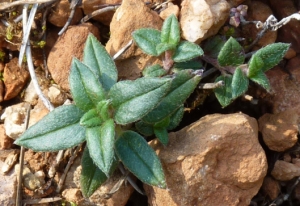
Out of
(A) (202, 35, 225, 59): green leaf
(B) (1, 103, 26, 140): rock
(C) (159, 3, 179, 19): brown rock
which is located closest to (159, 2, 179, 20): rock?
(C) (159, 3, 179, 19): brown rock

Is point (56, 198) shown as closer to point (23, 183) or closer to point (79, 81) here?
point (23, 183)

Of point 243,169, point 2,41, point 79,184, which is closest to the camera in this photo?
point 243,169

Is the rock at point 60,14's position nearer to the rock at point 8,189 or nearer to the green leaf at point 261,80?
the rock at point 8,189

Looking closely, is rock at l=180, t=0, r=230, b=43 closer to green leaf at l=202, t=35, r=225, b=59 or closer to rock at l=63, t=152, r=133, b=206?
green leaf at l=202, t=35, r=225, b=59

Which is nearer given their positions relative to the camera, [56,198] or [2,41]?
[56,198]

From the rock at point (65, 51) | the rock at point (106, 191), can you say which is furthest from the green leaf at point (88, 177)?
the rock at point (65, 51)

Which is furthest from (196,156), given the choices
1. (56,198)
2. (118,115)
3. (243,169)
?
(56,198)
